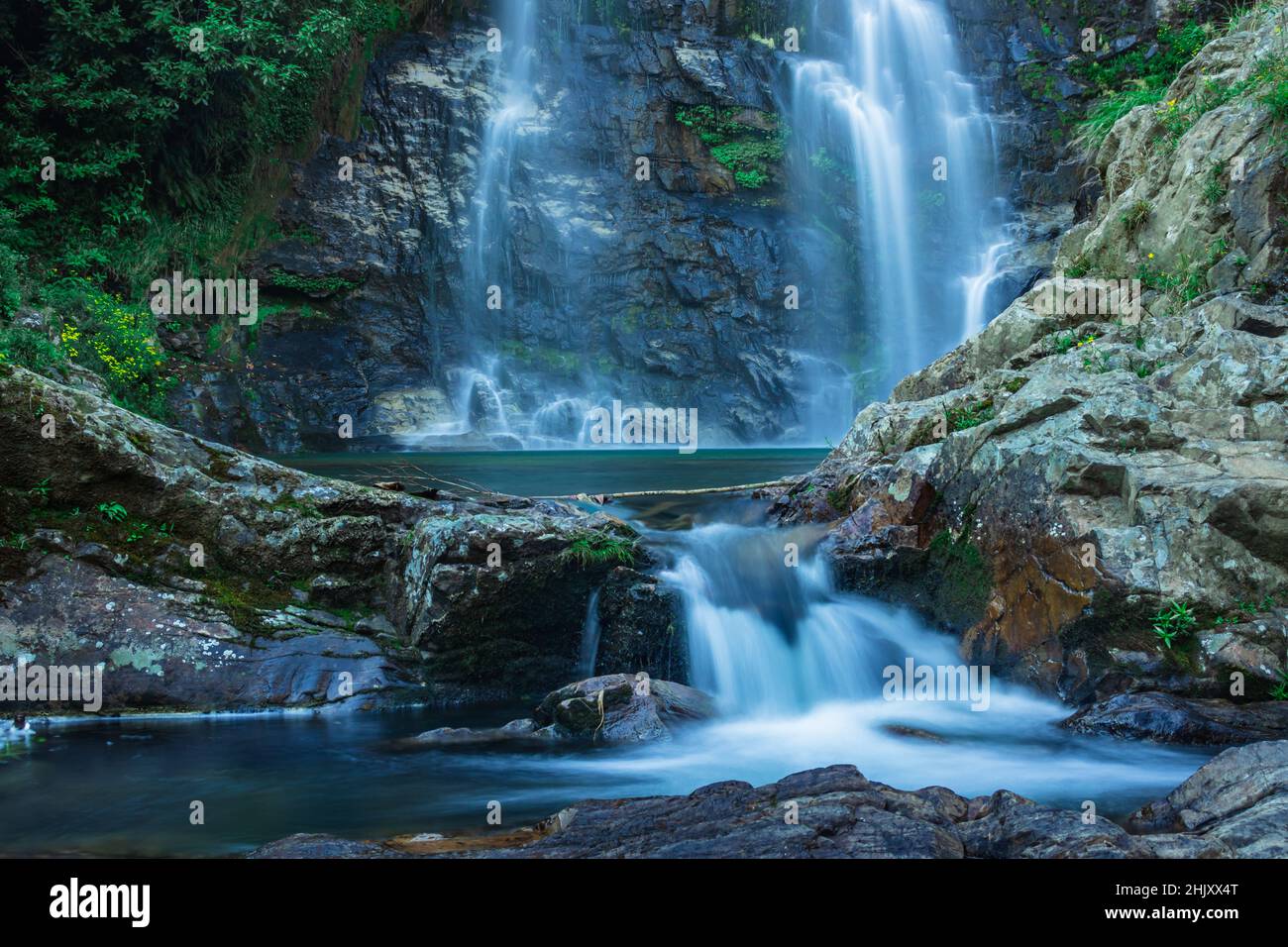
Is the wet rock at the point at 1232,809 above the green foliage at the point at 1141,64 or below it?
below

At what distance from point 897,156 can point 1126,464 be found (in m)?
21.4

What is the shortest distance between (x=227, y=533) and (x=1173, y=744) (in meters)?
6.70

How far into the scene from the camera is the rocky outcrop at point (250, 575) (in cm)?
621

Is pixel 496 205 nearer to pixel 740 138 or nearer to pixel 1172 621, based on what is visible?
pixel 740 138

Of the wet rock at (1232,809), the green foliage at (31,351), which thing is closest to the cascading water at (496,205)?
the green foliage at (31,351)

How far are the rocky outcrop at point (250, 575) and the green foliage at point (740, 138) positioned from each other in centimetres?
2033

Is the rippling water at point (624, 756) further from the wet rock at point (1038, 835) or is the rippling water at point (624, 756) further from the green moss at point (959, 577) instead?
the wet rock at point (1038, 835)

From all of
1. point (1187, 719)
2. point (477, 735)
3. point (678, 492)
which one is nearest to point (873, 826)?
point (1187, 719)

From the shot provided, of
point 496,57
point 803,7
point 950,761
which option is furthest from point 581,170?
point 950,761

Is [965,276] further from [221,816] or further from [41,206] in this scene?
[221,816]

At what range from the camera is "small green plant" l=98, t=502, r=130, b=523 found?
656cm

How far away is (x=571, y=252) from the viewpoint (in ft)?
81.9

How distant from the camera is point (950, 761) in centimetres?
573

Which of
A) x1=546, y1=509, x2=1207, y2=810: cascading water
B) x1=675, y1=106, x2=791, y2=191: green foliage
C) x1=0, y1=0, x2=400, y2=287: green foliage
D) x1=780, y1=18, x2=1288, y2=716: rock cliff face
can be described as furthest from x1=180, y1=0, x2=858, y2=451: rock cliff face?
x1=546, y1=509, x2=1207, y2=810: cascading water
